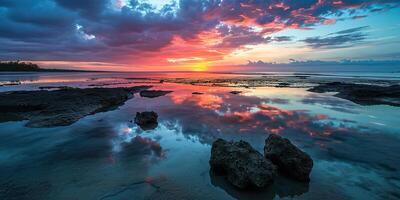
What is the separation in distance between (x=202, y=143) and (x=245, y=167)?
424 cm

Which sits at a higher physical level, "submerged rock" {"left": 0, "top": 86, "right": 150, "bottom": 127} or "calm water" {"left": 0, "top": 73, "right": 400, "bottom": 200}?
"submerged rock" {"left": 0, "top": 86, "right": 150, "bottom": 127}

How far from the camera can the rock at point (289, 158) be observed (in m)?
7.27

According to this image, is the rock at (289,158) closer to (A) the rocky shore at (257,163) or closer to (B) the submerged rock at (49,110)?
(A) the rocky shore at (257,163)

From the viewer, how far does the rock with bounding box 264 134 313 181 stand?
23.9 feet

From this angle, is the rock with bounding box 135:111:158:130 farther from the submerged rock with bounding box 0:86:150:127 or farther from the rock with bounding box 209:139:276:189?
the rock with bounding box 209:139:276:189

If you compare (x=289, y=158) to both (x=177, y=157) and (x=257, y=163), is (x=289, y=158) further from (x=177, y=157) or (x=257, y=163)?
(x=177, y=157)

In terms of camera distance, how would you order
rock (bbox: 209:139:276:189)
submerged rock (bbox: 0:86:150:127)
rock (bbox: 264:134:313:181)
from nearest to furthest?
rock (bbox: 209:139:276:189) < rock (bbox: 264:134:313:181) < submerged rock (bbox: 0:86:150:127)

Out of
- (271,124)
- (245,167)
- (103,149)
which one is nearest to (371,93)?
(271,124)

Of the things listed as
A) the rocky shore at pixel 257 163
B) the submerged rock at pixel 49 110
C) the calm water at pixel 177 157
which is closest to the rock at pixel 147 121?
the calm water at pixel 177 157

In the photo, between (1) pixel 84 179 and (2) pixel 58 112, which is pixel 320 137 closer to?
(1) pixel 84 179

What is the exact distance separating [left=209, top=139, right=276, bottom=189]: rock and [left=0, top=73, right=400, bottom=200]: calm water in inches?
11.8

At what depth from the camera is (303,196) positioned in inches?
255

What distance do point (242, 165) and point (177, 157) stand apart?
3149 mm

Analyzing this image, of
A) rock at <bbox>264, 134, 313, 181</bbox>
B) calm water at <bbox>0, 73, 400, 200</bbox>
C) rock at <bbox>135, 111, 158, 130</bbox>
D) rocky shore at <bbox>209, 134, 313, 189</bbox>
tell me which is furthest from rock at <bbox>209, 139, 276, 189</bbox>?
rock at <bbox>135, 111, 158, 130</bbox>
